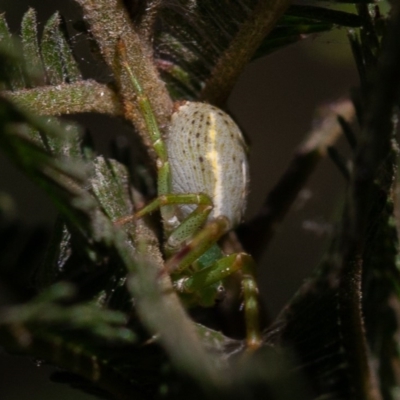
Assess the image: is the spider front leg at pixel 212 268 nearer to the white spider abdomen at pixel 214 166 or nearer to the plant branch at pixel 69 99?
the white spider abdomen at pixel 214 166

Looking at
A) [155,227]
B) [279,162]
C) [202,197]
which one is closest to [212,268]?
[202,197]

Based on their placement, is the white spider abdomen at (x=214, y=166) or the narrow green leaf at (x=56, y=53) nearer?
the narrow green leaf at (x=56, y=53)

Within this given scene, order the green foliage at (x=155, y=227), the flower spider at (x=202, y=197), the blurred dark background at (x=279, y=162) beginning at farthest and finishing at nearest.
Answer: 1. the blurred dark background at (x=279, y=162)
2. the flower spider at (x=202, y=197)
3. the green foliage at (x=155, y=227)

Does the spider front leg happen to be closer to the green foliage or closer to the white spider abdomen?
the white spider abdomen

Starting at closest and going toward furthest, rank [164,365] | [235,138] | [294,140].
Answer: [164,365]
[235,138]
[294,140]

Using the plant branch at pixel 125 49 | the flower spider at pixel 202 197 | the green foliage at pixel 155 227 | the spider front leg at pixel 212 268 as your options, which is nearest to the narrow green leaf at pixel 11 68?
the green foliage at pixel 155 227

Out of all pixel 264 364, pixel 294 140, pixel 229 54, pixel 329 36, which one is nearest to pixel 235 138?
pixel 229 54

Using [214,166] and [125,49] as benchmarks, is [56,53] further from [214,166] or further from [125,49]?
[214,166]

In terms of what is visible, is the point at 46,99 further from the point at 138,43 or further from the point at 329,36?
the point at 329,36
